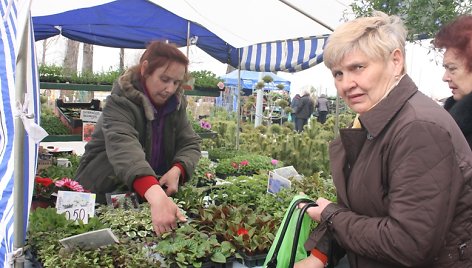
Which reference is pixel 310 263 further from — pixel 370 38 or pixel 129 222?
pixel 129 222

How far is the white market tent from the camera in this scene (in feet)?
4.58

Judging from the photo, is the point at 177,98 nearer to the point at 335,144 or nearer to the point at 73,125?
the point at 335,144

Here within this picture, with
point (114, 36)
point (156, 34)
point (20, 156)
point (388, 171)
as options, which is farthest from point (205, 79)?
point (388, 171)

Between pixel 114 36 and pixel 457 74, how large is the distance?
4799mm

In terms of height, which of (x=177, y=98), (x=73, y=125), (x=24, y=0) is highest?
(x=24, y=0)

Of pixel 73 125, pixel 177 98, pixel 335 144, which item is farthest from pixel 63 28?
pixel 335 144

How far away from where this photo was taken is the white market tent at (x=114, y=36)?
1.40 meters

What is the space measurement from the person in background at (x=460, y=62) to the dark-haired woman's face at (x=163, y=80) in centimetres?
131

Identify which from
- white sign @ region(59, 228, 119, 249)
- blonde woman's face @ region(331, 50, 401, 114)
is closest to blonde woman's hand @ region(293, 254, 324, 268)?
blonde woman's face @ region(331, 50, 401, 114)

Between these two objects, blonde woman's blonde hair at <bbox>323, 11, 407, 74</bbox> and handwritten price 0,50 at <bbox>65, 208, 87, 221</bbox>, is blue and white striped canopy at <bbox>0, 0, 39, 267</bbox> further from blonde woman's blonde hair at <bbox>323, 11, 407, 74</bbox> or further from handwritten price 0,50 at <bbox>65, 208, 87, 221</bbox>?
blonde woman's blonde hair at <bbox>323, 11, 407, 74</bbox>

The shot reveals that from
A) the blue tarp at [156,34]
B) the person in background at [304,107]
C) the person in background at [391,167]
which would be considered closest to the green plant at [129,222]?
the person in background at [391,167]

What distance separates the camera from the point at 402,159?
1143 millimetres

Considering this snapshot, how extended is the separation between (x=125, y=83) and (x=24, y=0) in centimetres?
92

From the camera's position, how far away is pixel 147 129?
2.33 m
